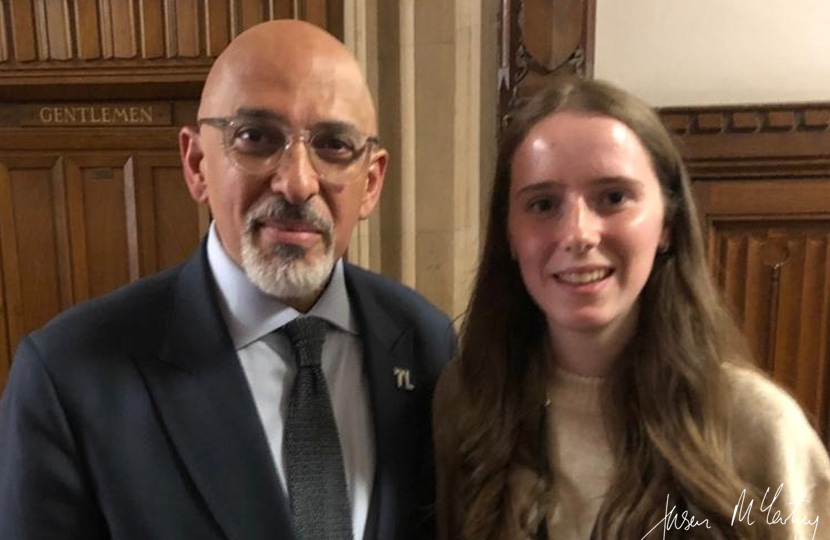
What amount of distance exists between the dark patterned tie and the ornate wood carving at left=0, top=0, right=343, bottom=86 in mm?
1163

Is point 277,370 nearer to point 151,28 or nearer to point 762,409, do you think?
point 762,409

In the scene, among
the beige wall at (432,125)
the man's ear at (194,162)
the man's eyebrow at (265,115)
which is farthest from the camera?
the beige wall at (432,125)

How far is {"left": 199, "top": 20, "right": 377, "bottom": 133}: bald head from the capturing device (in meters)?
1.14

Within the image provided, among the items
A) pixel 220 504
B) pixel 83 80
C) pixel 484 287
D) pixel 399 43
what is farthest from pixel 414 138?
pixel 220 504

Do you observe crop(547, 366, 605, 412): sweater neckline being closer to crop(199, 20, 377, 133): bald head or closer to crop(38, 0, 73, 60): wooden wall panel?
crop(199, 20, 377, 133): bald head

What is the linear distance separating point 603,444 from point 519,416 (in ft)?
0.43

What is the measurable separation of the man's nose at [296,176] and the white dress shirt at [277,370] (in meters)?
0.15

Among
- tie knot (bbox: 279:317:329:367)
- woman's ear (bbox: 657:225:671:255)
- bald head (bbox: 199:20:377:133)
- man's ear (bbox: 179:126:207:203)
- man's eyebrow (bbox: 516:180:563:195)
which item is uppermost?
bald head (bbox: 199:20:377:133)

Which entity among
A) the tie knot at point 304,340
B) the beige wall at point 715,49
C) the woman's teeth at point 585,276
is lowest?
the tie knot at point 304,340

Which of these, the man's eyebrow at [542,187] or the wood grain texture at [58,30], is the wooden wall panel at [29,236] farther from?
the man's eyebrow at [542,187]

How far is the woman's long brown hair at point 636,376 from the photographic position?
1.05m
